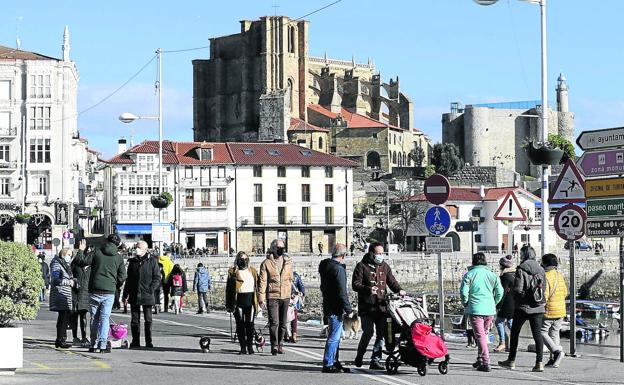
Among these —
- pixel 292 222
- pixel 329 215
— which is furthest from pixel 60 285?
pixel 329 215

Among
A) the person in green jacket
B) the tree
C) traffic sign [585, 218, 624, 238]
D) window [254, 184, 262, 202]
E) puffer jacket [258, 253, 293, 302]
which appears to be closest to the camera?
the person in green jacket

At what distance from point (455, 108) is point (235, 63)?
1365 inches

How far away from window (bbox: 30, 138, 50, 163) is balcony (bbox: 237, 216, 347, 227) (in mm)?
15719

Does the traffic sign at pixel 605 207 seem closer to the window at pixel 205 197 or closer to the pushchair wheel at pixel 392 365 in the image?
the pushchair wheel at pixel 392 365

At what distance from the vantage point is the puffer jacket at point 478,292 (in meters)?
16.7

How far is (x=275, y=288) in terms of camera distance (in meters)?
18.8

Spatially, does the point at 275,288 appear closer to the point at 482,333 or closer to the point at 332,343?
the point at 332,343

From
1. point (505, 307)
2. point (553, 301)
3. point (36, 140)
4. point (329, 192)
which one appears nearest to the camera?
point (553, 301)

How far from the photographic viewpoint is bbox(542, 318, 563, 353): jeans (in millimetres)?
16859

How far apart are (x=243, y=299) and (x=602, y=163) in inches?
240

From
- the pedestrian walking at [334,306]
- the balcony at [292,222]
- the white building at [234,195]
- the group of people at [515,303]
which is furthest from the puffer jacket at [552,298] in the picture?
the balcony at [292,222]

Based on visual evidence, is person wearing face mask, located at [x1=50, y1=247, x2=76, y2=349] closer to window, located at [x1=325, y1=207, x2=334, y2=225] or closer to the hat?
the hat

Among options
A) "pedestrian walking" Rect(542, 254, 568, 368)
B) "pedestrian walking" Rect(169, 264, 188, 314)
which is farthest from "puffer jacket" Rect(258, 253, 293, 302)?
"pedestrian walking" Rect(169, 264, 188, 314)

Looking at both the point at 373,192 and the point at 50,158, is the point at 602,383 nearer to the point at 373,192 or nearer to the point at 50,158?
the point at 50,158
